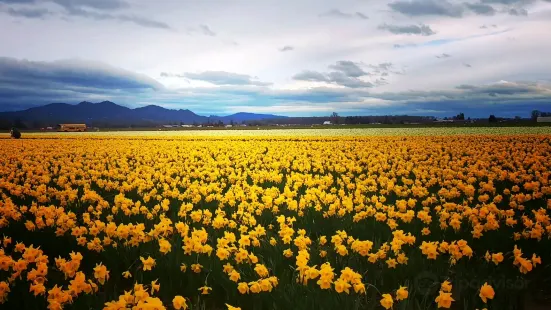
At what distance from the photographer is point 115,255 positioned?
20.5 ft

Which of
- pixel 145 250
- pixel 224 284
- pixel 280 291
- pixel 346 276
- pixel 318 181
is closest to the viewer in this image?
pixel 346 276

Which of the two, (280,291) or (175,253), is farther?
(175,253)

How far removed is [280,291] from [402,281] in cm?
164

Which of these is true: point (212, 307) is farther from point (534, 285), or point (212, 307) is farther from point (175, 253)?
point (534, 285)

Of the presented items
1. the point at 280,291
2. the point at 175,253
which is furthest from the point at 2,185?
Answer: the point at 280,291

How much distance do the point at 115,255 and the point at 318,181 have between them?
6.43m

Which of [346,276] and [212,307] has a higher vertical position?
[346,276]

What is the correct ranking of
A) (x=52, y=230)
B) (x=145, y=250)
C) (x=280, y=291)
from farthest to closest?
(x=52, y=230) < (x=145, y=250) < (x=280, y=291)

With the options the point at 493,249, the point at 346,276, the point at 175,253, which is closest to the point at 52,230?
the point at 175,253

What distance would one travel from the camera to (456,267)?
544 centimetres

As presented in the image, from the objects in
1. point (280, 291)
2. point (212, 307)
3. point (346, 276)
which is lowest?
point (212, 307)

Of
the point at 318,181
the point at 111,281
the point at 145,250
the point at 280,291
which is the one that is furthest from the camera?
the point at 318,181

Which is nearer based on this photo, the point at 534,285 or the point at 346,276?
the point at 346,276

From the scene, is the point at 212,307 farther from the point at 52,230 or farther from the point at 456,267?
the point at 52,230
